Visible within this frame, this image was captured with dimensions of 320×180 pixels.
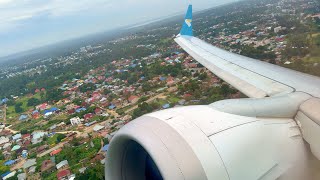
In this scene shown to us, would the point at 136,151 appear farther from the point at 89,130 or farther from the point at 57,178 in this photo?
the point at 89,130

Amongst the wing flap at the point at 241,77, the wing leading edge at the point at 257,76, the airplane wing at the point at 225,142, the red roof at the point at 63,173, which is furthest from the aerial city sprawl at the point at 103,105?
the airplane wing at the point at 225,142

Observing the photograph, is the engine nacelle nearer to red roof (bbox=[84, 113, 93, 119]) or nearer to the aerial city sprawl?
the aerial city sprawl

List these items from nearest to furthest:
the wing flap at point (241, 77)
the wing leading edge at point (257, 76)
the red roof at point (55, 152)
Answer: the wing leading edge at point (257, 76)
the wing flap at point (241, 77)
the red roof at point (55, 152)

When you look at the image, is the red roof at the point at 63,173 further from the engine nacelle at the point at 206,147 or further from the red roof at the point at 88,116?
the engine nacelle at the point at 206,147

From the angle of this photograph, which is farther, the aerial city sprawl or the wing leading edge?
the aerial city sprawl

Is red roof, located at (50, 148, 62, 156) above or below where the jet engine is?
below

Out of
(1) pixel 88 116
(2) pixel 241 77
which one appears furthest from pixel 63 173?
(2) pixel 241 77

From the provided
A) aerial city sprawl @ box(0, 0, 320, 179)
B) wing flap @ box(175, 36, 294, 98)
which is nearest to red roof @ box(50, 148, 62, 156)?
aerial city sprawl @ box(0, 0, 320, 179)

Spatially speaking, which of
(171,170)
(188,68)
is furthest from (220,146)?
(188,68)
